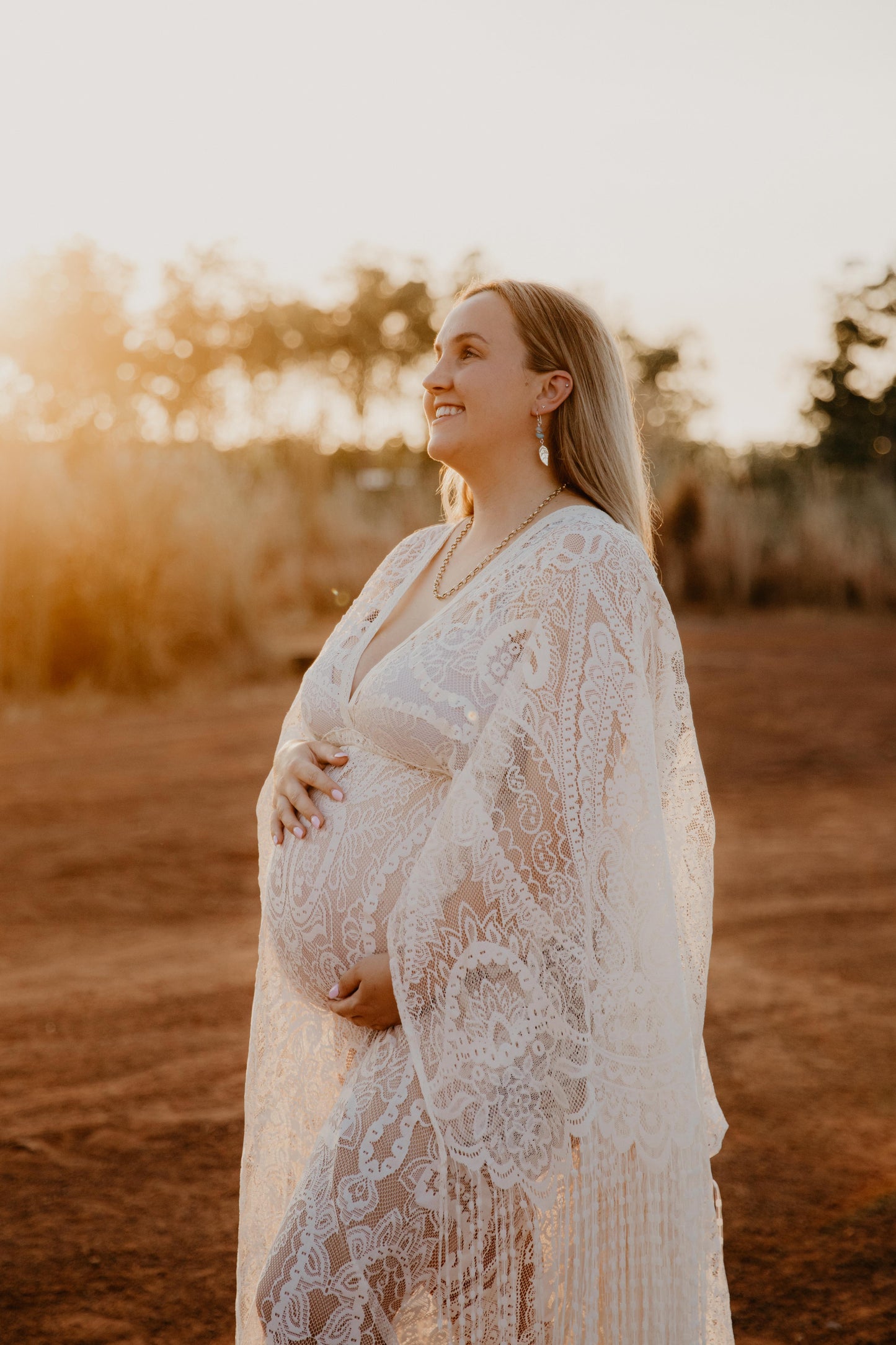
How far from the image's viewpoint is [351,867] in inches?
82.4

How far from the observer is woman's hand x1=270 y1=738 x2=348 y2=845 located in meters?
2.20

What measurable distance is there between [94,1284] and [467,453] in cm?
216

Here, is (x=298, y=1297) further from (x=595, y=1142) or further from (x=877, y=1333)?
(x=877, y=1333)

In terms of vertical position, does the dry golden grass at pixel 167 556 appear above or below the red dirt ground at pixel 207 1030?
above

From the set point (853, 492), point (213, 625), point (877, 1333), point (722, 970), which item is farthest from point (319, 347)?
point (877, 1333)

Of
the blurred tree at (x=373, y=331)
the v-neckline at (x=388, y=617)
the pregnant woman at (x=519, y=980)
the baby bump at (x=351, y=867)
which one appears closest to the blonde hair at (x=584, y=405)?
the pregnant woman at (x=519, y=980)

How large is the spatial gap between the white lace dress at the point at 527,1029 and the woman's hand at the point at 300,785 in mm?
185

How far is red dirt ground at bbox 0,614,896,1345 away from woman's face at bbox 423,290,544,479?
6.82ft

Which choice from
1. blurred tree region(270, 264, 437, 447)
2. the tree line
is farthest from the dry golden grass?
blurred tree region(270, 264, 437, 447)

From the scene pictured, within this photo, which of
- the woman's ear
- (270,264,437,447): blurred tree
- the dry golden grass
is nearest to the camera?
the woman's ear

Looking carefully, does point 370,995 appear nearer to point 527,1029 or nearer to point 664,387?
point 527,1029

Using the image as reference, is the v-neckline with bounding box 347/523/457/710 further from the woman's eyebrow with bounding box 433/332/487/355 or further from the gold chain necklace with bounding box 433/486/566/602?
the woman's eyebrow with bounding box 433/332/487/355

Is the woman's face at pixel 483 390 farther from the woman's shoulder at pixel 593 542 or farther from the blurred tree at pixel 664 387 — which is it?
the blurred tree at pixel 664 387

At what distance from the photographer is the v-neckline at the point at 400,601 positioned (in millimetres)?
2145
